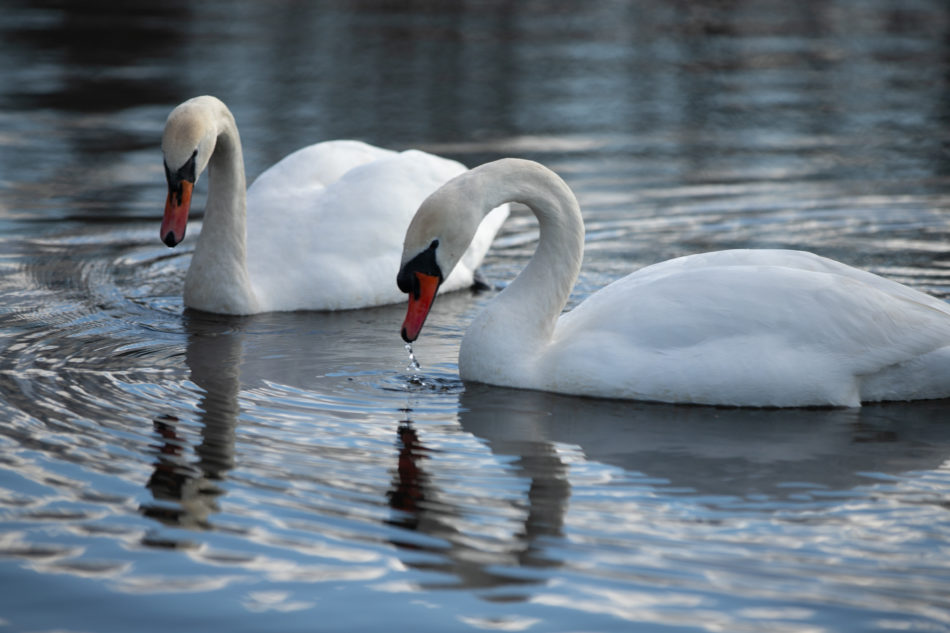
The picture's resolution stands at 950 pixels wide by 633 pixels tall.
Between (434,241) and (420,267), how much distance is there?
0.45 ft

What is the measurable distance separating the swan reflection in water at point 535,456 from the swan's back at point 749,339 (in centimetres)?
12

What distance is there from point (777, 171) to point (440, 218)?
Result: 282 inches

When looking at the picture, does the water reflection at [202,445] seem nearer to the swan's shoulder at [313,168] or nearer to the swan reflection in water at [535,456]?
the swan reflection in water at [535,456]

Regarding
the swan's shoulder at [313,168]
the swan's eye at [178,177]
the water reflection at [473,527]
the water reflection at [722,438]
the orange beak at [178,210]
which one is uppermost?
the swan's shoulder at [313,168]

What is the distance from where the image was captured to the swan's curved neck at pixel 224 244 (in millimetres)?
8789

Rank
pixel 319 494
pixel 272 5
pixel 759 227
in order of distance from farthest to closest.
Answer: pixel 272 5 → pixel 759 227 → pixel 319 494

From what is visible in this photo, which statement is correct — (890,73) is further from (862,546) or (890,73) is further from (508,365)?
(862,546)

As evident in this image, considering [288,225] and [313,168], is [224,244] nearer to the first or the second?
[288,225]

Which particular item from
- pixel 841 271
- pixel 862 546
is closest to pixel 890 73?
pixel 841 271

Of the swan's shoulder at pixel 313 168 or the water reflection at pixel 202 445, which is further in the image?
the swan's shoulder at pixel 313 168

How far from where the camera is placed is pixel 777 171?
13.1 m

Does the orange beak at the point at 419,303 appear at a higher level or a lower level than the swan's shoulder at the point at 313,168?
lower

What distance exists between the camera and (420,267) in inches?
263

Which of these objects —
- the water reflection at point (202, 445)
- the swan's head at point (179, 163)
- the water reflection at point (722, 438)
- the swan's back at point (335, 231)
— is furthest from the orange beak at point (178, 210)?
the water reflection at point (722, 438)
